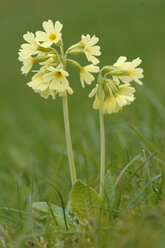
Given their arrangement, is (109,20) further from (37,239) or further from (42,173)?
(37,239)

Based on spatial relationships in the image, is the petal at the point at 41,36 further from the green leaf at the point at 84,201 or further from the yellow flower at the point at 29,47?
the green leaf at the point at 84,201

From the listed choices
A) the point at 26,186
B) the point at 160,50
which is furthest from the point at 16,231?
the point at 160,50

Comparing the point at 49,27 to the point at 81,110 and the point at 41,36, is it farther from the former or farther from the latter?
the point at 81,110

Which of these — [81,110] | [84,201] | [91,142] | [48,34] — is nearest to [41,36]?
[48,34]

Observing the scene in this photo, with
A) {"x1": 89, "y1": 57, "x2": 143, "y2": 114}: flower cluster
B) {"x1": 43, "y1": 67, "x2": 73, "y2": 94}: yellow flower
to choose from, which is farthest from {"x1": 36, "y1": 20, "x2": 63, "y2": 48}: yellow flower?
{"x1": 89, "y1": 57, "x2": 143, "y2": 114}: flower cluster

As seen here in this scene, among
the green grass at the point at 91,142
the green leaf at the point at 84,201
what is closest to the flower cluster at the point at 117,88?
the green grass at the point at 91,142

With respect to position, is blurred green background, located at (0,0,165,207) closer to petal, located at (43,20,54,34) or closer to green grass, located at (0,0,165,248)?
green grass, located at (0,0,165,248)

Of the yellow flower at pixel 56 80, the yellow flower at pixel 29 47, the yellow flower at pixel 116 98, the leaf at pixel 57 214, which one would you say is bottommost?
the leaf at pixel 57 214
